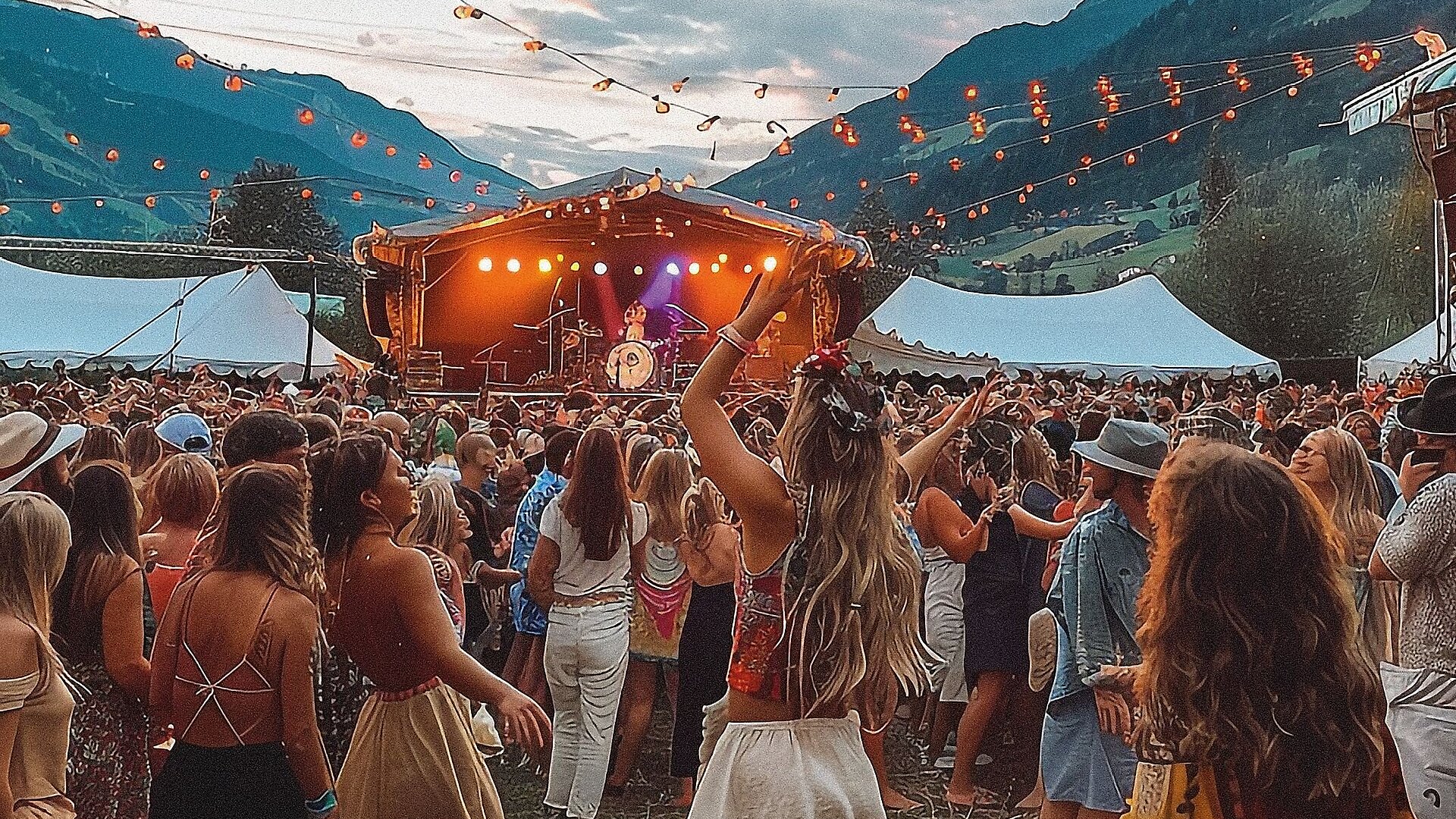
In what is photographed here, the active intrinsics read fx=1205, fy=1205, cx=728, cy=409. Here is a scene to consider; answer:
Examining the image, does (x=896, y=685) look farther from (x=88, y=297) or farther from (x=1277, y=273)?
(x=1277, y=273)

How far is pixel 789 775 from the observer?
2.28 m

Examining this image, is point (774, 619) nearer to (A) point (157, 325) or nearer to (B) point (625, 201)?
(B) point (625, 201)

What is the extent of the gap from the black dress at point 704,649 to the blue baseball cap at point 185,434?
2177mm

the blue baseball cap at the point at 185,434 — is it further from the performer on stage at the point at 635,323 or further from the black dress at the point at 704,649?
the performer on stage at the point at 635,323

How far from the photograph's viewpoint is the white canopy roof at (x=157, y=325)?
52.5ft

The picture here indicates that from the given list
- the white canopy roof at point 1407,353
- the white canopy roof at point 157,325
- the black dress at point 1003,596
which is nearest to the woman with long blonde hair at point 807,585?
the black dress at point 1003,596

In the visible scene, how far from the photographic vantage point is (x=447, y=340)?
19.6 meters

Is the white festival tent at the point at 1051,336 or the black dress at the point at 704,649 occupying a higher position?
the white festival tent at the point at 1051,336

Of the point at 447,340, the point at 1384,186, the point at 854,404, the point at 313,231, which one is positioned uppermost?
the point at 1384,186

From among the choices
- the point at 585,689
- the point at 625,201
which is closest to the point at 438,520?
the point at 585,689

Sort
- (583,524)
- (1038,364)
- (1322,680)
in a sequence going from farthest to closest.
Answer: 1. (1038,364)
2. (583,524)
3. (1322,680)

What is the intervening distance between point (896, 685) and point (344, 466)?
4.21 ft

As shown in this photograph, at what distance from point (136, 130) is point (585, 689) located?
66.0 m

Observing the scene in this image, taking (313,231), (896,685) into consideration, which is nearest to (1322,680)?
(896,685)
